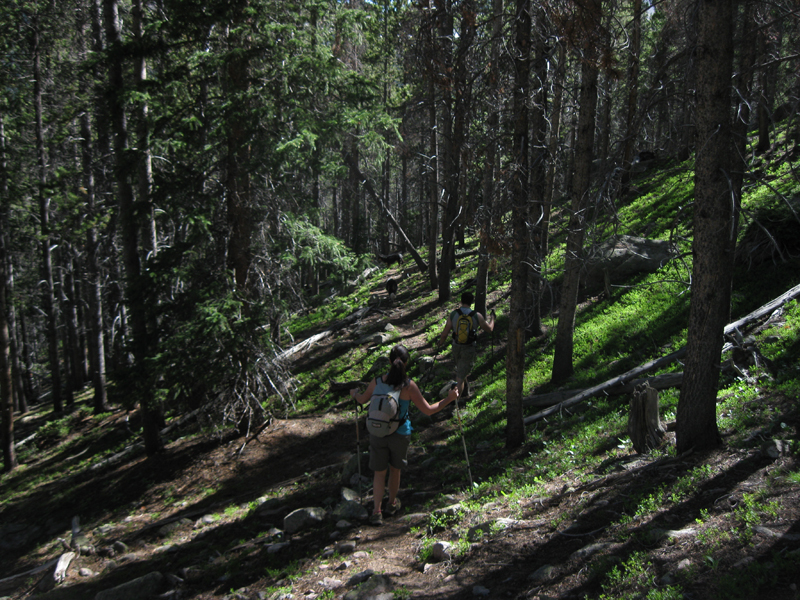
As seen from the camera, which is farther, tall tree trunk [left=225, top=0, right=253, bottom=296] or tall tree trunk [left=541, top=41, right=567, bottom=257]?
tall tree trunk [left=225, top=0, right=253, bottom=296]

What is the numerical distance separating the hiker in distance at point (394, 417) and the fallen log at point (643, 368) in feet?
8.67

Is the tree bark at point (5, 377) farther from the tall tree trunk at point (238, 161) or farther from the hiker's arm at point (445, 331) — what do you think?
the hiker's arm at point (445, 331)

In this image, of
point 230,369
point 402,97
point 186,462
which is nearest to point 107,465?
point 186,462

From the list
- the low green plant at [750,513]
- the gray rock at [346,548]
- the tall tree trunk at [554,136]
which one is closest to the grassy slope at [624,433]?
the low green plant at [750,513]

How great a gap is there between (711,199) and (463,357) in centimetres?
526

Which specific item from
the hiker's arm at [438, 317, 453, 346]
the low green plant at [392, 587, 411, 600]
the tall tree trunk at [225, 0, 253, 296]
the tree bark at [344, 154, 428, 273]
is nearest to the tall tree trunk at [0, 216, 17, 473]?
the tall tree trunk at [225, 0, 253, 296]

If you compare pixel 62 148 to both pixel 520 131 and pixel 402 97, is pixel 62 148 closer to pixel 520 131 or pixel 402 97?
pixel 402 97

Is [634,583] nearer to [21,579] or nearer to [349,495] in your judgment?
[349,495]

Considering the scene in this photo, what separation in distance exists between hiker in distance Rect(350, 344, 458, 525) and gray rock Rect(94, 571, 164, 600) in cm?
265

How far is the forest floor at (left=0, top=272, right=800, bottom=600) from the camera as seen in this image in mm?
3885

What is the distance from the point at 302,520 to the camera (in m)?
6.92

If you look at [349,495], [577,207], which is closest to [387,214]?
[577,207]

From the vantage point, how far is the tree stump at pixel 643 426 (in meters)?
5.86

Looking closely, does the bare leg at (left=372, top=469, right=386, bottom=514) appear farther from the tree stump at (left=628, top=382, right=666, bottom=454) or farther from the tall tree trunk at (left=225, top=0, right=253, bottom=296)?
the tall tree trunk at (left=225, top=0, right=253, bottom=296)
